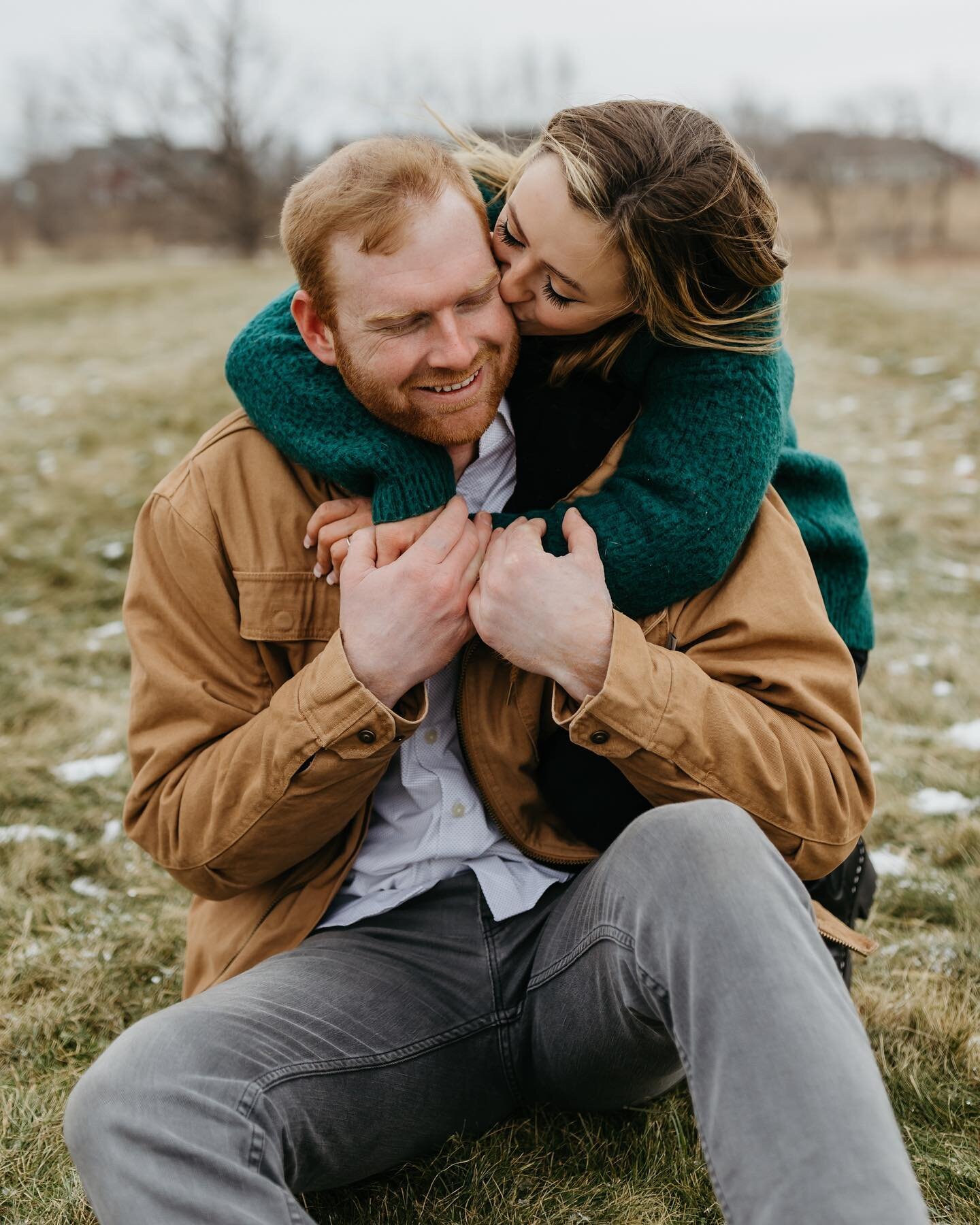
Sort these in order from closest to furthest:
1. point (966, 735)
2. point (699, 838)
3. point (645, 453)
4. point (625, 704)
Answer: point (699, 838)
point (625, 704)
point (645, 453)
point (966, 735)

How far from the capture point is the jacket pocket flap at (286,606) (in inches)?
84.5

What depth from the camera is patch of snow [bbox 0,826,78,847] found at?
352 cm

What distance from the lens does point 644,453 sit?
2.12m

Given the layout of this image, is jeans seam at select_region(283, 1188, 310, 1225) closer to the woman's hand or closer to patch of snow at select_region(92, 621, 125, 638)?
the woman's hand

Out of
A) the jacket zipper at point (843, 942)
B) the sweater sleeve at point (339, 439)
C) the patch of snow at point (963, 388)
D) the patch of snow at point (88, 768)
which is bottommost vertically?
the patch of snow at point (963, 388)

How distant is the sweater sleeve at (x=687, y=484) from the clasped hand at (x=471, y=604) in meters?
0.06

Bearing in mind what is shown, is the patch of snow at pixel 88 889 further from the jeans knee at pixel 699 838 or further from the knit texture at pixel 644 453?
the jeans knee at pixel 699 838

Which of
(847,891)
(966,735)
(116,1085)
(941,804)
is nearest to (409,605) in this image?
(116,1085)

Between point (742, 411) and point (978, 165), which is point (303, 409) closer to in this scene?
point (742, 411)

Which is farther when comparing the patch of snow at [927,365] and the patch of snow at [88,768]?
the patch of snow at [927,365]

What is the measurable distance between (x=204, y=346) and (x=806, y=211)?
1206 inches

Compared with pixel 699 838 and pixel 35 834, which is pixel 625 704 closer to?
pixel 699 838

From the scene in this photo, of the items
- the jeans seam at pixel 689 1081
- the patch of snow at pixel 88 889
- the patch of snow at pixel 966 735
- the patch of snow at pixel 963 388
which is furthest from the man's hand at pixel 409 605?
the patch of snow at pixel 963 388

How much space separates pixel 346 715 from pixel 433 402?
0.64 meters
